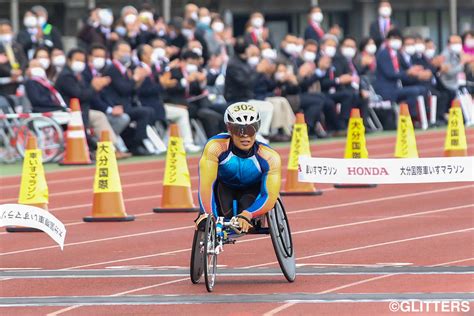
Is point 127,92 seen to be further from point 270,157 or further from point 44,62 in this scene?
point 270,157

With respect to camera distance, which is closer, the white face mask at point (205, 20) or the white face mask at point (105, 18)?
the white face mask at point (105, 18)

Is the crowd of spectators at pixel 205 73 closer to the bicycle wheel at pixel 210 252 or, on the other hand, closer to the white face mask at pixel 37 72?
the white face mask at pixel 37 72

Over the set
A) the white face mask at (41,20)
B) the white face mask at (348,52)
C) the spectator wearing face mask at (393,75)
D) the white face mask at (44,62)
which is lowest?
the spectator wearing face mask at (393,75)

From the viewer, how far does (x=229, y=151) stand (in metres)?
12.7

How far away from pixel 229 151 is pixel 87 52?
51.2 ft

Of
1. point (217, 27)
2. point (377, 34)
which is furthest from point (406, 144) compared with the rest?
point (377, 34)

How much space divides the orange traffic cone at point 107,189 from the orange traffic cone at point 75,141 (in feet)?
24.9

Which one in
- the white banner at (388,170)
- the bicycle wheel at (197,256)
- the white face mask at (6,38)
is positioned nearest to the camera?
the bicycle wheel at (197,256)

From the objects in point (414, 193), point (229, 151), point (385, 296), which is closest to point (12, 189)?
point (414, 193)

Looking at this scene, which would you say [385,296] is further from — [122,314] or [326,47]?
[326,47]

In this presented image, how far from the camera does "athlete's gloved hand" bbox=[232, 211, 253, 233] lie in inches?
487

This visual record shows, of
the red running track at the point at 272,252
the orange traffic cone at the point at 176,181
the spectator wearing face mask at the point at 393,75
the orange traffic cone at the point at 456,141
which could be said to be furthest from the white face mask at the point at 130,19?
the orange traffic cone at the point at 176,181

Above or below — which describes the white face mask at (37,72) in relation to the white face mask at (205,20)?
below

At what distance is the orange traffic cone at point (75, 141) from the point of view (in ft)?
83.9
